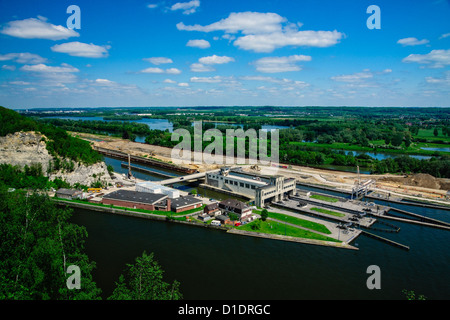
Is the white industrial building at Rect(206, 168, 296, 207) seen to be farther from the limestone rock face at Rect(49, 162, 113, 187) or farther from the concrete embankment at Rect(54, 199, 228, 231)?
the limestone rock face at Rect(49, 162, 113, 187)

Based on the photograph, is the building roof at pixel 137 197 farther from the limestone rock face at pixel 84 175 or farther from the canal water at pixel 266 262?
the limestone rock face at pixel 84 175

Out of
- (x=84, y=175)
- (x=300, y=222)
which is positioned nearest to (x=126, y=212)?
(x=84, y=175)

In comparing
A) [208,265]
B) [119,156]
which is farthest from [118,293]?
[119,156]

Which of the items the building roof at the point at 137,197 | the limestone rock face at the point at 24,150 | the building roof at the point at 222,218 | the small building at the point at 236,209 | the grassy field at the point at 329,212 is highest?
the limestone rock face at the point at 24,150

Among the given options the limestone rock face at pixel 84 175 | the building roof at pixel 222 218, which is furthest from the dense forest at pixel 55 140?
the building roof at pixel 222 218

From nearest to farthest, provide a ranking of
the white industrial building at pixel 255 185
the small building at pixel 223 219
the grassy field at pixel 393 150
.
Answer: the small building at pixel 223 219 < the white industrial building at pixel 255 185 < the grassy field at pixel 393 150

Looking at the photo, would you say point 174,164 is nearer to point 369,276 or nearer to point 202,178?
point 202,178
